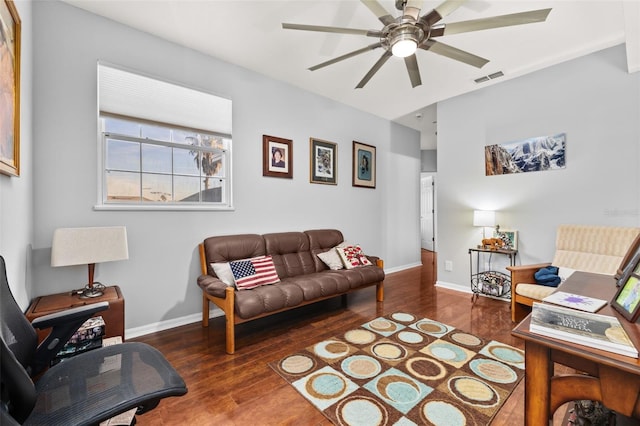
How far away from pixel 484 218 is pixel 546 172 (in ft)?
2.90

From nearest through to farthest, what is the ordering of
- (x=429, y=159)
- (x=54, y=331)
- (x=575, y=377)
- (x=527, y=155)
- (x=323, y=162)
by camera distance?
(x=575, y=377) < (x=54, y=331) < (x=527, y=155) < (x=323, y=162) < (x=429, y=159)

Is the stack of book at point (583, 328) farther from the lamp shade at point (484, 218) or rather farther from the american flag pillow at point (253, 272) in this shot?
the lamp shade at point (484, 218)

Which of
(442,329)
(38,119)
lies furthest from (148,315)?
(442,329)

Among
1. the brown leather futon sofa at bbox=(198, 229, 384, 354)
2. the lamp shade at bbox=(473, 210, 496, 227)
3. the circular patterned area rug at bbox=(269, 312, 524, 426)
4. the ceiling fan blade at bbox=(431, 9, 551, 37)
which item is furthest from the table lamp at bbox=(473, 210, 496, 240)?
the ceiling fan blade at bbox=(431, 9, 551, 37)

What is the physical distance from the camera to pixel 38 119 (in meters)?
2.21

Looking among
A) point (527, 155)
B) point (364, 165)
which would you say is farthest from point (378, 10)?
point (364, 165)

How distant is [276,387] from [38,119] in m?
2.79

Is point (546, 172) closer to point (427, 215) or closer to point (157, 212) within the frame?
point (157, 212)

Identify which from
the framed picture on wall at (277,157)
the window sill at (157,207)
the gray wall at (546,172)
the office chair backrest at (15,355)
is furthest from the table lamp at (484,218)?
the office chair backrest at (15,355)

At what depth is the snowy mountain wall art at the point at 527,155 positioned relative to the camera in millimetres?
3352

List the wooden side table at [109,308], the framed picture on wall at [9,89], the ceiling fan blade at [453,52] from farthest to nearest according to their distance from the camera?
the ceiling fan blade at [453,52], the wooden side table at [109,308], the framed picture on wall at [9,89]

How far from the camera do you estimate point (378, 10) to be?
6.03ft

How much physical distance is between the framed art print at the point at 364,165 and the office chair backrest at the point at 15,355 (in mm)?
4076

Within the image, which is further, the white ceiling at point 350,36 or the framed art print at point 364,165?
the framed art print at point 364,165
